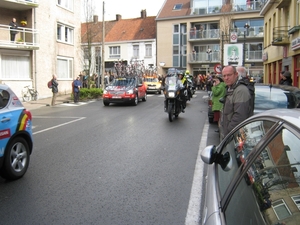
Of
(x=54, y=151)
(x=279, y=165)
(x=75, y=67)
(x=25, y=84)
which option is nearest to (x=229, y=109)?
(x=279, y=165)

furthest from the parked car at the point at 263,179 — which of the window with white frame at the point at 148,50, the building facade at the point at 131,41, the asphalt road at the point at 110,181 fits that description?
the window with white frame at the point at 148,50

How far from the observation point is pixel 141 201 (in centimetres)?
441

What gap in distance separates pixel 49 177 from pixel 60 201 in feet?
3.87

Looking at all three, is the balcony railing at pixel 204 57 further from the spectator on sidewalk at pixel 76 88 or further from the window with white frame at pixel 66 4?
the spectator on sidewalk at pixel 76 88

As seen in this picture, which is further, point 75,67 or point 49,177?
point 75,67

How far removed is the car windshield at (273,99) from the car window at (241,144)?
3.95 m

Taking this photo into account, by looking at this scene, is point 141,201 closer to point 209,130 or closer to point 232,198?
point 232,198

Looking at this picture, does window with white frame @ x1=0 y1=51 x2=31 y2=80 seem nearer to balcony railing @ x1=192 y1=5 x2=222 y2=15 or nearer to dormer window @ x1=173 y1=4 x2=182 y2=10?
balcony railing @ x1=192 y1=5 x2=222 y2=15

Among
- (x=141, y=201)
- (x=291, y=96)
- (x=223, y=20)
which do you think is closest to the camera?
(x=141, y=201)

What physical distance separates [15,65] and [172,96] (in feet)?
47.6

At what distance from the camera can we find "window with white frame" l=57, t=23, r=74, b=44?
26.9 m

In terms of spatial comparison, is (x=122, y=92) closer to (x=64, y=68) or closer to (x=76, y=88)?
(x=76, y=88)

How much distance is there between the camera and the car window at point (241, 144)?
2324 mm

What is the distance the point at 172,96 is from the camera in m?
12.0
